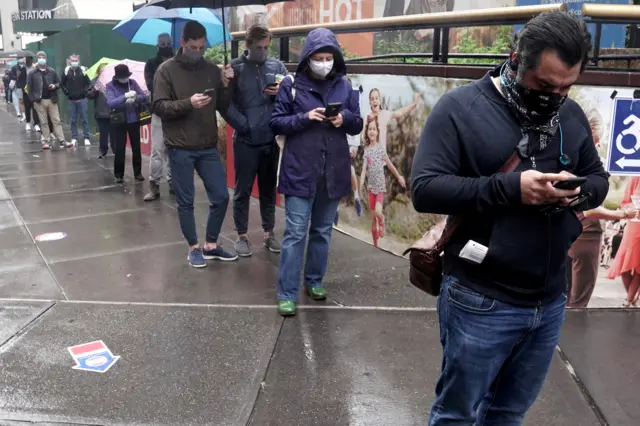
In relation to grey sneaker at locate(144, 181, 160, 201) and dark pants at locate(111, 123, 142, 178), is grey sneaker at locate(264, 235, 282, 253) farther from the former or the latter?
dark pants at locate(111, 123, 142, 178)

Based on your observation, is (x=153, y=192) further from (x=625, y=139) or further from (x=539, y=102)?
(x=539, y=102)

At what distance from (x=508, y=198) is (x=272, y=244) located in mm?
4321

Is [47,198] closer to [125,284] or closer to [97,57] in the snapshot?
[125,284]

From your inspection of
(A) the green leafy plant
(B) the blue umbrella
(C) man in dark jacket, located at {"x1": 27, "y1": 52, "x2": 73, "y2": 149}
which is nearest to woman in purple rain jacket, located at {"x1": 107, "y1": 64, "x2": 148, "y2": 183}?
(B) the blue umbrella

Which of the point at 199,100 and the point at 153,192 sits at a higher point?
the point at 199,100

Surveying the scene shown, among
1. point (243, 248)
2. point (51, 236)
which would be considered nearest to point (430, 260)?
point (243, 248)

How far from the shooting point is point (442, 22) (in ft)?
17.0

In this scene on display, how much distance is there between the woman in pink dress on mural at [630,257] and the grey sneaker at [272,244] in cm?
293

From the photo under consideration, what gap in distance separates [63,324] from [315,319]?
1.74 m

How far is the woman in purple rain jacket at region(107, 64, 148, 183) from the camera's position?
365 inches

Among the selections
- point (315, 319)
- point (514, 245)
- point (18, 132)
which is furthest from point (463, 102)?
point (18, 132)

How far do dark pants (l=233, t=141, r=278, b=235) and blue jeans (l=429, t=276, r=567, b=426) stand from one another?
3.63 meters

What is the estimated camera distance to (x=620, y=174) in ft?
14.5

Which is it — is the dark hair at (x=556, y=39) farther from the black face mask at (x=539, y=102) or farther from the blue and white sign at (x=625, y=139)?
the blue and white sign at (x=625, y=139)
